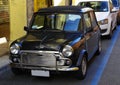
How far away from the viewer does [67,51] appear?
6512 millimetres

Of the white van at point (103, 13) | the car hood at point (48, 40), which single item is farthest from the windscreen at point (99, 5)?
the car hood at point (48, 40)

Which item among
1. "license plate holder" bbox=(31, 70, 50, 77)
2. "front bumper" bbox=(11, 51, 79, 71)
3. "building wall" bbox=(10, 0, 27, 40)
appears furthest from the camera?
"building wall" bbox=(10, 0, 27, 40)

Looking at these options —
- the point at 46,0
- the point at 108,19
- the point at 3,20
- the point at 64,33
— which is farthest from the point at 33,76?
the point at 46,0

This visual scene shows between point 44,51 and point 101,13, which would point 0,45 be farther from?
point 101,13

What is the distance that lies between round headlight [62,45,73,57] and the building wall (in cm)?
581

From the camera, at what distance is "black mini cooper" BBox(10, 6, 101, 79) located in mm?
6516

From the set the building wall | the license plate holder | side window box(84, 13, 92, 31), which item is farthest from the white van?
the license plate holder

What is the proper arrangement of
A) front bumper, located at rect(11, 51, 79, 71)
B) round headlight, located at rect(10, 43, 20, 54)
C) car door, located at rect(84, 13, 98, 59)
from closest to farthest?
front bumper, located at rect(11, 51, 79, 71) → round headlight, located at rect(10, 43, 20, 54) → car door, located at rect(84, 13, 98, 59)

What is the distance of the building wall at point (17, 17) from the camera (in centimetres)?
1201

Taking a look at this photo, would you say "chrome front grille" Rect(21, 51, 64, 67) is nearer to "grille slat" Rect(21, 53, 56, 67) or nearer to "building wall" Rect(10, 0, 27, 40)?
"grille slat" Rect(21, 53, 56, 67)

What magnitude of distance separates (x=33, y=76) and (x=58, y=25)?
4.58ft

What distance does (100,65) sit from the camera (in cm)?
848

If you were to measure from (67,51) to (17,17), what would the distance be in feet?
19.7

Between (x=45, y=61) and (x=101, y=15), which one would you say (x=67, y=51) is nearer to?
(x=45, y=61)
